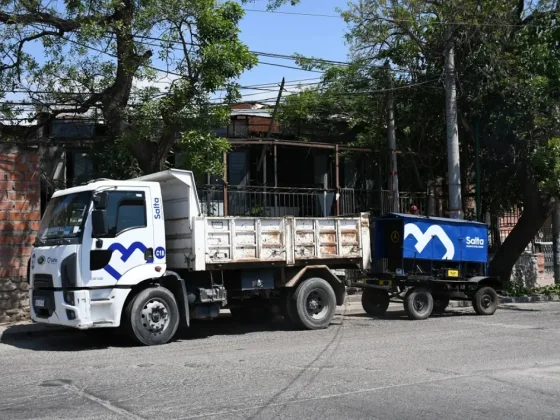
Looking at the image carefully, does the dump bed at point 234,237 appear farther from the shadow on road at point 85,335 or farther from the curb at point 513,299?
the curb at point 513,299

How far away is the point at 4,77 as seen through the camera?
1543 cm

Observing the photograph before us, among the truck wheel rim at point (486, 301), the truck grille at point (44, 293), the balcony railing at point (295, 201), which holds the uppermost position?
the balcony railing at point (295, 201)

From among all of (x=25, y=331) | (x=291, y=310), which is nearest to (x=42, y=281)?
(x=25, y=331)

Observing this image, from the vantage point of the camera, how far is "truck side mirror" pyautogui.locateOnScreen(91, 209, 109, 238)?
34.8 feet

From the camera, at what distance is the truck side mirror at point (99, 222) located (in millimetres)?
10617

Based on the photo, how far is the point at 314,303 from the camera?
13477mm

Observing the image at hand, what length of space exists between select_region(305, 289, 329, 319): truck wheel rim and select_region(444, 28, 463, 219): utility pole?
545 cm

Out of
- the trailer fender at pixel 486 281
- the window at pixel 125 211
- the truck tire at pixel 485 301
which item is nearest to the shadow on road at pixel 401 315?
Answer: the truck tire at pixel 485 301

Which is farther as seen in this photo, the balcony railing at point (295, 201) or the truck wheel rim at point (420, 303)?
the balcony railing at point (295, 201)

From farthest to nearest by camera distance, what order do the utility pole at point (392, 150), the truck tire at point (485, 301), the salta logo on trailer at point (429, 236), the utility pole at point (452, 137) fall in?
the utility pole at point (392, 150), the utility pole at point (452, 137), the truck tire at point (485, 301), the salta logo on trailer at point (429, 236)

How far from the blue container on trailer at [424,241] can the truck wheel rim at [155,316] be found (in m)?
5.59

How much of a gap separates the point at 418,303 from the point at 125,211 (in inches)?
281

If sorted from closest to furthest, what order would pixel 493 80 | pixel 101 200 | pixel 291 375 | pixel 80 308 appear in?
pixel 291 375 < pixel 80 308 < pixel 101 200 < pixel 493 80

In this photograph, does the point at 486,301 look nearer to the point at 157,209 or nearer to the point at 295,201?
the point at 295,201
